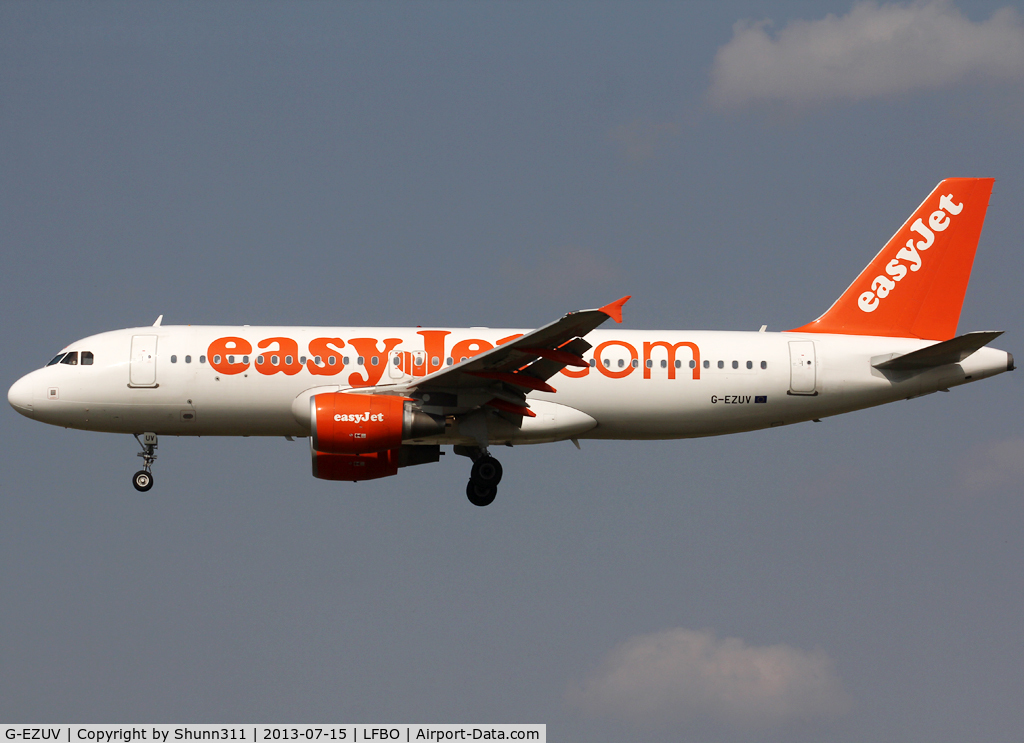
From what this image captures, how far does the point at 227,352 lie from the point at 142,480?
421 centimetres

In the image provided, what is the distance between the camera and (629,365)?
3086cm

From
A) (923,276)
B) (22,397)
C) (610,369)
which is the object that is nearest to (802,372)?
(610,369)

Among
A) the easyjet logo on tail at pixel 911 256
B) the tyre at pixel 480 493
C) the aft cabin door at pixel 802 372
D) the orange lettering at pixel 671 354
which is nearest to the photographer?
the orange lettering at pixel 671 354

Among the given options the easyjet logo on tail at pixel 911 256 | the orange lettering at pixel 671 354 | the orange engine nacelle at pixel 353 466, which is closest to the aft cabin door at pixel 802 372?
the orange lettering at pixel 671 354

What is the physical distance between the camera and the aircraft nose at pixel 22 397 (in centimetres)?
3095

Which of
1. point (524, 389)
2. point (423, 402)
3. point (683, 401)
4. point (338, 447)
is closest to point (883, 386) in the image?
point (683, 401)

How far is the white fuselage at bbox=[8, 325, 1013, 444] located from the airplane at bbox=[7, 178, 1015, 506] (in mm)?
36

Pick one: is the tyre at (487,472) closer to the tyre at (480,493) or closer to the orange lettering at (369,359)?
the tyre at (480,493)

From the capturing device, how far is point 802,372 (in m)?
31.6

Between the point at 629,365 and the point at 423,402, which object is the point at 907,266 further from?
the point at 423,402

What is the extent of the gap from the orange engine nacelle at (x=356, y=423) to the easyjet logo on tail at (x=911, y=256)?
13666 millimetres

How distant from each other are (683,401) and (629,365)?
166cm

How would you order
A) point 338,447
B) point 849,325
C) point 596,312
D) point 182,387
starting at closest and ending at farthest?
1. point 596,312
2. point 338,447
3. point 182,387
4. point 849,325

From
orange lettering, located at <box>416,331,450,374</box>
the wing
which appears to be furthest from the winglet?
orange lettering, located at <box>416,331,450,374</box>
